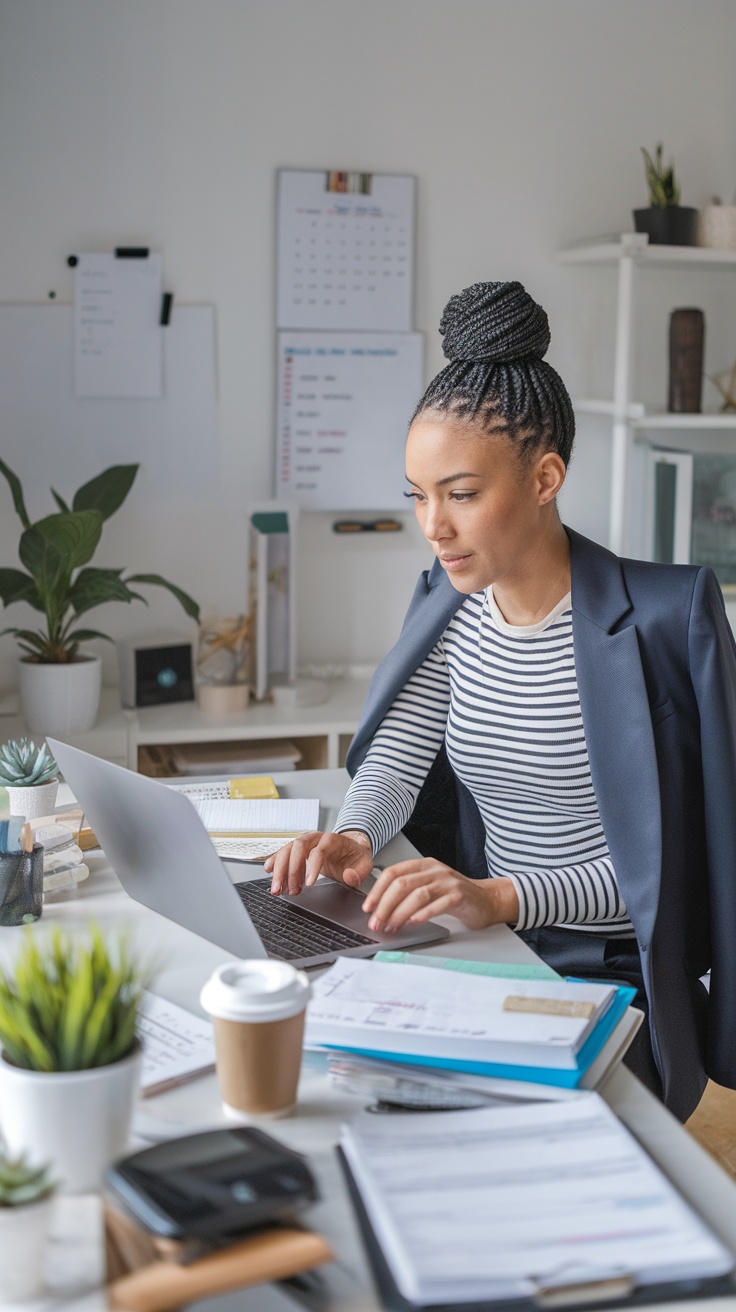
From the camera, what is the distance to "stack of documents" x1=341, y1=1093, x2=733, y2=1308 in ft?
2.31

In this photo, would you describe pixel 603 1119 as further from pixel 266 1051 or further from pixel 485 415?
pixel 485 415

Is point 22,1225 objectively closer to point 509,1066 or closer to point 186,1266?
point 186,1266

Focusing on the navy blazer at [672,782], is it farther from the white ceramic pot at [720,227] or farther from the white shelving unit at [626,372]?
the white ceramic pot at [720,227]

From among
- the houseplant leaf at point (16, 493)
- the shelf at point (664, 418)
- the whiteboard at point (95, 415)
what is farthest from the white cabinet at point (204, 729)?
the shelf at point (664, 418)

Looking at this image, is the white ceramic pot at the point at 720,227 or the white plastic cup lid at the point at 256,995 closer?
the white plastic cup lid at the point at 256,995

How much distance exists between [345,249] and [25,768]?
74.0 inches

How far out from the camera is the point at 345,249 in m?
2.98

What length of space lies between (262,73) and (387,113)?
31 centimetres

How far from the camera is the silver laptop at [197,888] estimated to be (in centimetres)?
106

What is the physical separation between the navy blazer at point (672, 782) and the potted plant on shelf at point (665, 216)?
1.69m

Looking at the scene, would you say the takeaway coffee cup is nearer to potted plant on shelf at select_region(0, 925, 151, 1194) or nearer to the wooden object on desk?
potted plant on shelf at select_region(0, 925, 151, 1194)

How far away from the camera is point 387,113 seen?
2973mm

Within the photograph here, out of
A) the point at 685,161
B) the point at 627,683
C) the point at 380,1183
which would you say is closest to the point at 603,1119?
the point at 380,1183

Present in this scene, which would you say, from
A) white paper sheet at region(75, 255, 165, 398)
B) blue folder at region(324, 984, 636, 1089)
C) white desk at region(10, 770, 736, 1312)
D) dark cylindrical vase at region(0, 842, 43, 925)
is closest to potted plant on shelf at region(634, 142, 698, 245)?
white paper sheet at region(75, 255, 165, 398)
